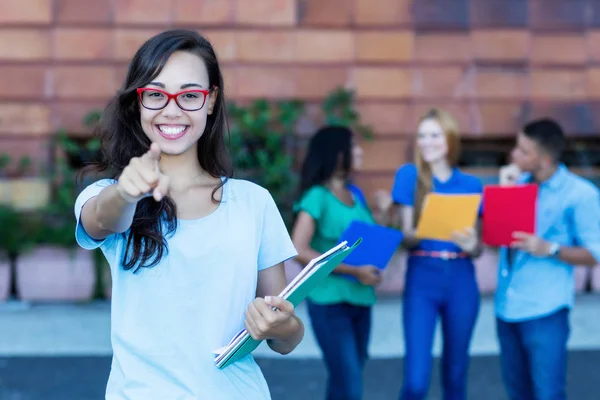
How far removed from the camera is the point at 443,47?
9078mm

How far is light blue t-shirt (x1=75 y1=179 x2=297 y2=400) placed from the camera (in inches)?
83.3

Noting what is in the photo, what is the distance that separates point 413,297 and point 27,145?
17.9 ft

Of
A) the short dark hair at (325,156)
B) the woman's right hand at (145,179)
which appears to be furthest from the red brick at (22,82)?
the woman's right hand at (145,179)

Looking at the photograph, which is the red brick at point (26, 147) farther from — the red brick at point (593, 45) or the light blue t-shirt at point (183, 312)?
the light blue t-shirt at point (183, 312)

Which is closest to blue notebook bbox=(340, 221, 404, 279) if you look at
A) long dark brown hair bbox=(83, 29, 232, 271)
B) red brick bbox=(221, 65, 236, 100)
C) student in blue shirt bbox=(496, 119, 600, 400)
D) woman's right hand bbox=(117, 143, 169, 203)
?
student in blue shirt bbox=(496, 119, 600, 400)

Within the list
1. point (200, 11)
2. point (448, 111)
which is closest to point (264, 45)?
point (200, 11)

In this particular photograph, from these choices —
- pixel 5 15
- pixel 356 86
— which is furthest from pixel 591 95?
pixel 5 15

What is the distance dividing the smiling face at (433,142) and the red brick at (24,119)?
5.10 metres

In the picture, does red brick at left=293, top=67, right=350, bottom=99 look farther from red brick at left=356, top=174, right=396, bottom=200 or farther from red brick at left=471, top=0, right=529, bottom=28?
red brick at left=471, top=0, right=529, bottom=28

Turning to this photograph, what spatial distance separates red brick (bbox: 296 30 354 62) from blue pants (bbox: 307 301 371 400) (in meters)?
4.78

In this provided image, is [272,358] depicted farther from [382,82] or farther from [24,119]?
[24,119]

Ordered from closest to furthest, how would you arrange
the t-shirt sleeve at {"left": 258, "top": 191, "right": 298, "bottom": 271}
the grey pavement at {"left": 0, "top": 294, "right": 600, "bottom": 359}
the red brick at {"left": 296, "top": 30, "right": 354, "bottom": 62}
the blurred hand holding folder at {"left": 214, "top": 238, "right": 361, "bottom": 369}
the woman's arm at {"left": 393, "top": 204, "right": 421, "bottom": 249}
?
the blurred hand holding folder at {"left": 214, "top": 238, "right": 361, "bottom": 369}
the t-shirt sleeve at {"left": 258, "top": 191, "right": 298, "bottom": 271}
the woman's arm at {"left": 393, "top": 204, "right": 421, "bottom": 249}
the grey pavement at {"left": 0, "top": 294, "right": 600, "bottom": 359}
the red brick at {"left": 296, "top": 30, "right": 354, "bottom": 62}

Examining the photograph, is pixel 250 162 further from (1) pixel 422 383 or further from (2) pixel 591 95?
(1) pixel 422 383

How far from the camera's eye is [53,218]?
8.72 meters
